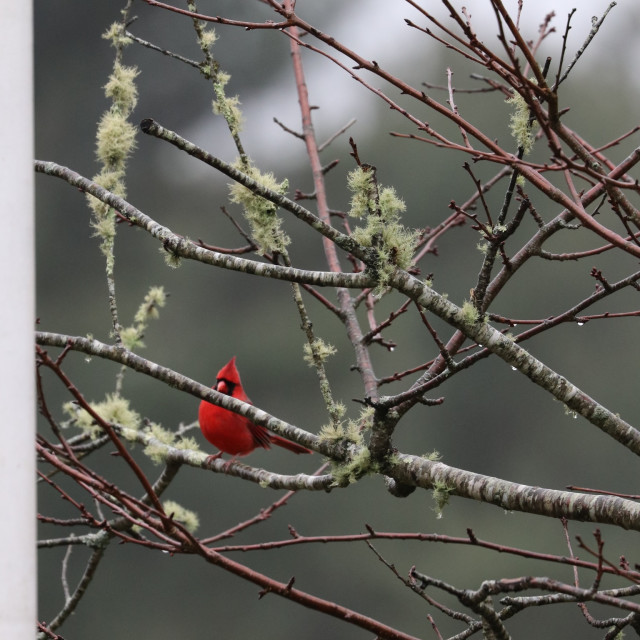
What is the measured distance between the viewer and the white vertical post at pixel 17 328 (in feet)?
1.99

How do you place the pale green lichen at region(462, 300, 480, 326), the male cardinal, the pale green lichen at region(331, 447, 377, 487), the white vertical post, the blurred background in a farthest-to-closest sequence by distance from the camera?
1. the blurred background
2. the male cardinal
3. the pale green lichen at region(331, 447, 377, 487)
4. the pale green lichen at region(462, 300, 480, 326)
5. the white vertical post

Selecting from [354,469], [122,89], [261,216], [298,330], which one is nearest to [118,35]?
[122,89]

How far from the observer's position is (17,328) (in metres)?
0.63

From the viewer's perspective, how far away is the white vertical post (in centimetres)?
61

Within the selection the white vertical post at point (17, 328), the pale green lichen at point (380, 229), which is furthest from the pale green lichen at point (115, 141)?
the white vertical post at point (17, 328)

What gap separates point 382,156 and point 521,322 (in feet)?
44.3

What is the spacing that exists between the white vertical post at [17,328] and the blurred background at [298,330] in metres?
9.10

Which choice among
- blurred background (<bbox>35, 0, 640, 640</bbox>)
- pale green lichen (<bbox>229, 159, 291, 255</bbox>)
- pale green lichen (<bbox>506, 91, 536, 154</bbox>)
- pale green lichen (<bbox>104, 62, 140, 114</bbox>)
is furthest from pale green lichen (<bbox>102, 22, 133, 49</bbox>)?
blurred background (<bbox>35, 0, 640, 640</bbox>)

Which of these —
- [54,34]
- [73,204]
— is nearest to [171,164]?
[73,204]

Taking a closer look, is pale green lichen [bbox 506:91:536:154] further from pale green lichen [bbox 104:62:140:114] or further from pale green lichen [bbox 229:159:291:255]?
pale green lichen [bbox 104:62:140:114]

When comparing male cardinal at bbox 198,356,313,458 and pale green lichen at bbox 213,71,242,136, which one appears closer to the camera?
pale green lichen at bbox 213,71,242,136

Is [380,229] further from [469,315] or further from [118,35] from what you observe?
[118,35]

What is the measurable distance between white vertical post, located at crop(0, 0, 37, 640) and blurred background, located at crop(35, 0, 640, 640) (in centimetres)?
910

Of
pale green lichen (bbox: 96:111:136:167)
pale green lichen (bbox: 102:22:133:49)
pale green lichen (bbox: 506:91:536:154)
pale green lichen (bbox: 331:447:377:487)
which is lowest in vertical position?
pale green lichen (bbox: 331:447:377:487)
